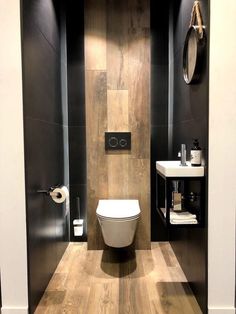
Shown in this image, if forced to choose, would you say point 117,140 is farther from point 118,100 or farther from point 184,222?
point 184,222

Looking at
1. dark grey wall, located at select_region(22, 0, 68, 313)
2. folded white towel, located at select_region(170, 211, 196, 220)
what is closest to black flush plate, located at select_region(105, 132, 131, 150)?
dark grey wall, located at select_region(22, 0, 68, 313)

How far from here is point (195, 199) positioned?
5.94 ft

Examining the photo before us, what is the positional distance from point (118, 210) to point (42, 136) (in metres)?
0.90

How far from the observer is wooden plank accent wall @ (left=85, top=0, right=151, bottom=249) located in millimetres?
2543

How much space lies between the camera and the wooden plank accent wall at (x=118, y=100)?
2.54 meters

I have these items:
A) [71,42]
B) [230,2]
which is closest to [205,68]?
[230,2]

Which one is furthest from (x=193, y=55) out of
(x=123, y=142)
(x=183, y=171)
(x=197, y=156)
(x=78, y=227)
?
(x=78, y=227)

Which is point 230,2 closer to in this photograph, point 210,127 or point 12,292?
point 210,127

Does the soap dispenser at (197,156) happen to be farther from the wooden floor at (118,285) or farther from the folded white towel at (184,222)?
the wooden floor at (118,285)

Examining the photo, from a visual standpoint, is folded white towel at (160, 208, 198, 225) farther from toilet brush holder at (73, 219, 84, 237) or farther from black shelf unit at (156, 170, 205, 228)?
toilet brush holder at (73, 219, 84, 237)

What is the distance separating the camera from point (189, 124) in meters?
2.01

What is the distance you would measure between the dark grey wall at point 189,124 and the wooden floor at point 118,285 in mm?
125

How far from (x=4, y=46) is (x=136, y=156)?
155 centimetres

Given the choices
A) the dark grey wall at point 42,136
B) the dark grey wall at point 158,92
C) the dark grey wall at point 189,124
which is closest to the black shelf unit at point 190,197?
the dark grey wall at point 189,124
